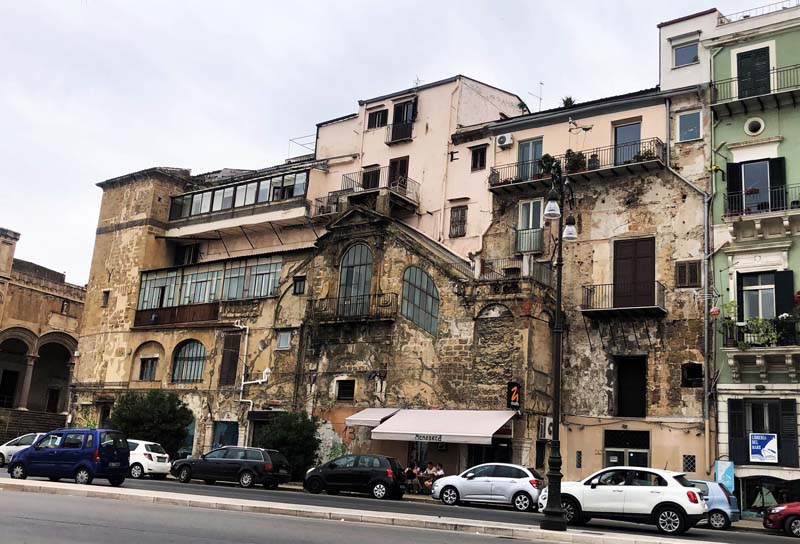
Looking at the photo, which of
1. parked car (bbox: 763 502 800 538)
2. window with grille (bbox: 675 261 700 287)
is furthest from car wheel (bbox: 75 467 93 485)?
window with grille (bbox: 675 261 700 287)

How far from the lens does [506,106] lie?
41.2 metres

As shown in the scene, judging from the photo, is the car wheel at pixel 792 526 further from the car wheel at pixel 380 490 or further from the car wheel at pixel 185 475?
the car wheel at pixel 185 475

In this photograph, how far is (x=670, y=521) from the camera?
17781 millimetres

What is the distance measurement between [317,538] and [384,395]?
21.3m

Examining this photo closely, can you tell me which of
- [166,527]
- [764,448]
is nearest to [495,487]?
[764,448]

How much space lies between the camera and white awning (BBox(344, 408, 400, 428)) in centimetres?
3145

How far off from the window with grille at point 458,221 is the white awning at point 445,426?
28.9 ft

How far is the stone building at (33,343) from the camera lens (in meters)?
53.1

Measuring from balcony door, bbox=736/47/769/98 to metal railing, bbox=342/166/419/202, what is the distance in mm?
15033

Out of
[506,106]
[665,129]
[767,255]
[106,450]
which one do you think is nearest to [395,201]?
[506,106]

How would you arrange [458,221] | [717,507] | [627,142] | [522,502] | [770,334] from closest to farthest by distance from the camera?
[717,507] → [522,502] → [770,334] → [627,142] → [458,221]

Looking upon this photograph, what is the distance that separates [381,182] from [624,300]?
14.3 m

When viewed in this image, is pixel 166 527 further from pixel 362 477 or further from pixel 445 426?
pixel 445 426

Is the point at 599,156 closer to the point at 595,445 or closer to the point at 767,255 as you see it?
the point at 767,255
